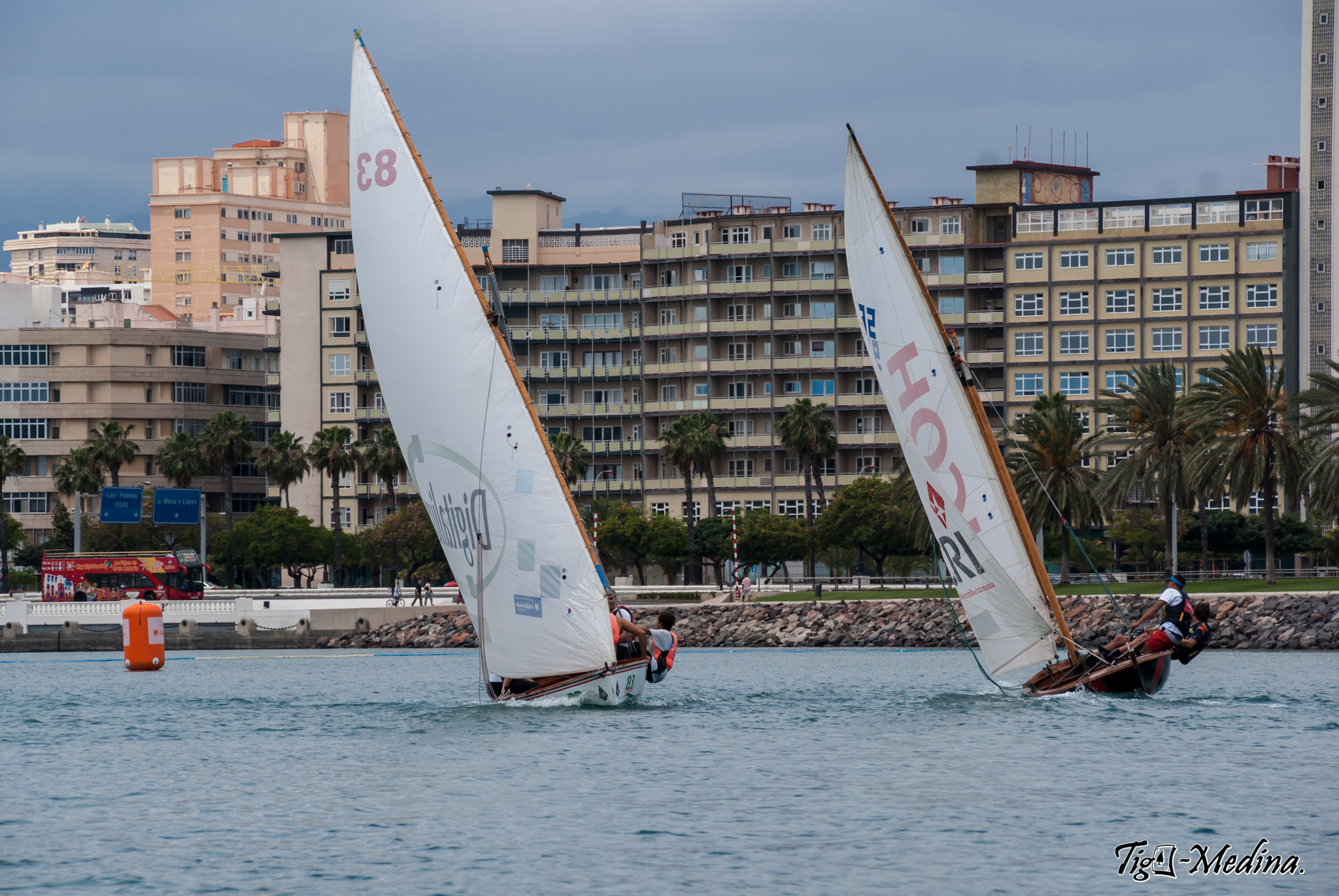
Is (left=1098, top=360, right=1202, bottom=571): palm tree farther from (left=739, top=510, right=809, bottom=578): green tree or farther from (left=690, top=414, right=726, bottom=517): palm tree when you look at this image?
(left=690, top=414, right=726, bottom=517): palm tree

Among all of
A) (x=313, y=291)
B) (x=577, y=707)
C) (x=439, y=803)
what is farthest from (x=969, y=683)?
(x=313, y=291)

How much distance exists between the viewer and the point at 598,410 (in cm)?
15462

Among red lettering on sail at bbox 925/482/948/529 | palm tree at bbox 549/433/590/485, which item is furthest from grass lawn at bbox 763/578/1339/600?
red lettering on sail at bbox 925/482/948/529

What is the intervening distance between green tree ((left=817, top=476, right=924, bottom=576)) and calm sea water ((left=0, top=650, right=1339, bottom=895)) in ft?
231

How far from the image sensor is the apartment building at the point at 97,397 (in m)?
160

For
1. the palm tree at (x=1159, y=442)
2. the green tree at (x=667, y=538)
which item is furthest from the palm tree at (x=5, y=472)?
the palm tree at (x=1159, y=442)

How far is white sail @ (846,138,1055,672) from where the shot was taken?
122 feet

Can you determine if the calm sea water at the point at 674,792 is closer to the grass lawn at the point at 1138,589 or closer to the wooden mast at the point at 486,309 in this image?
the wooden mast at the point at 486,309

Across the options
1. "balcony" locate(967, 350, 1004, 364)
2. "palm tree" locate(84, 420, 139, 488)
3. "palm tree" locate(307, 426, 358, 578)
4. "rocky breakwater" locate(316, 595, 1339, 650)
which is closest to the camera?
"rocky breakwater" locate(316, 595, 1339, 650)

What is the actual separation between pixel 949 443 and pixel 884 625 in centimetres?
4572

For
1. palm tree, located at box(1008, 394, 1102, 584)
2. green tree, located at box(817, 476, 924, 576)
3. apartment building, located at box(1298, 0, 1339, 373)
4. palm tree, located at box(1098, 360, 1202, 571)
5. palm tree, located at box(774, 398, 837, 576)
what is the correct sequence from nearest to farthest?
palm tree, located at box(1098, 360, 1202, 571) < palm tree, located at box(1008, 394, 1102, 584) < palm tree, located at box(774, 398, 837, 576) < green tree, located at box(817, 476, 924, 576) < apartment building, located at box(1298, 0, 1339, 373)

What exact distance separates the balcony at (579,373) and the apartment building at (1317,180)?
54047mm

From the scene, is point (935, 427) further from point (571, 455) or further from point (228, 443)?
point (228, 443)

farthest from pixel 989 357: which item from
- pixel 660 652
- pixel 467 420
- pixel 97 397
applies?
pixel 467 420
